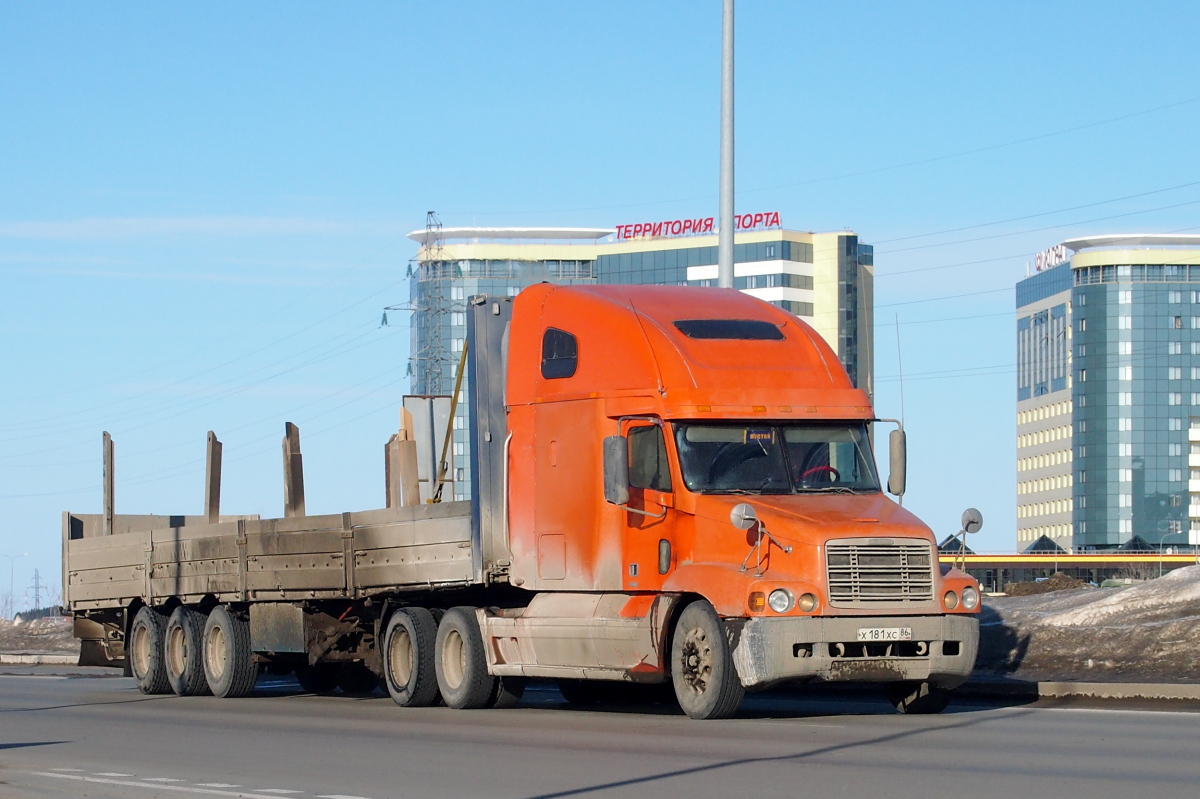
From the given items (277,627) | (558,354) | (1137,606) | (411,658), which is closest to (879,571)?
(558,354)

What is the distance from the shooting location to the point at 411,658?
60.3ft

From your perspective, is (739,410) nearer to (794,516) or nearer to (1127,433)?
(794,516)

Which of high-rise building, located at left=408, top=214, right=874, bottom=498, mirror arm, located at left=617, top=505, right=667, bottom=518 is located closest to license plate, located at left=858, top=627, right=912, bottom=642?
mirror arm, located at left=617, top=505, right=667, bottom=518

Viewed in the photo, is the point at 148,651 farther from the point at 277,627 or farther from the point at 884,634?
the point at 884,634

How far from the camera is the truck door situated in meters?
15.5

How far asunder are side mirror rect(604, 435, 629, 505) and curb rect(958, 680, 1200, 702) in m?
5.57

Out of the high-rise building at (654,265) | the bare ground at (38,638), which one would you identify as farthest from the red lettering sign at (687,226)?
the bare ground at (38,638)

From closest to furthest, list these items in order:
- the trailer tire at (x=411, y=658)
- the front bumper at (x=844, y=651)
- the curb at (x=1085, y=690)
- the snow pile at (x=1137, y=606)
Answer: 1. the front bumper at (x=844, y=651)
2. the curb at (x=1085, y=690)
3. the trailer tire at (x=411, y=658)
4. the snow pile at (x=1137, y=606)

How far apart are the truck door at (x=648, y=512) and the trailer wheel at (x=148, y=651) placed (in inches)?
397

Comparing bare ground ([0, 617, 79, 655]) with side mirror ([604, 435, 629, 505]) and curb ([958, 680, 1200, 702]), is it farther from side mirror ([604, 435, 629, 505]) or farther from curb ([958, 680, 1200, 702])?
side mirror ([604, 435, 629, 505])

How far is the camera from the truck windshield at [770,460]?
15375 mm

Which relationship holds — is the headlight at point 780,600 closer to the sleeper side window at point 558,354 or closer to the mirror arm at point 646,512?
the mirror arm at point 646,512

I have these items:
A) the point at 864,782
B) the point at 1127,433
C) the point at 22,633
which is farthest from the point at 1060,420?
the point at 864,782

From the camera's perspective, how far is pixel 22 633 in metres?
50.8
